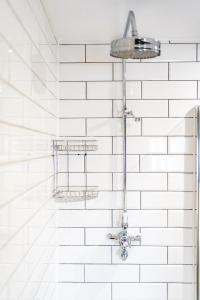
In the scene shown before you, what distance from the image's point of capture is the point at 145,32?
5.10 ft

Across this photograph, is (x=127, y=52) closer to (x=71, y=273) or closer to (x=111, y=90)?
(x=111, y=90)

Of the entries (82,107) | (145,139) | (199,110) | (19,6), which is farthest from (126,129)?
(19,6)

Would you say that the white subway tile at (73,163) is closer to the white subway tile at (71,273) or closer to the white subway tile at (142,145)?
the white subway tile at (142,145)

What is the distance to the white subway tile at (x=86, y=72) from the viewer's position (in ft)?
5.51

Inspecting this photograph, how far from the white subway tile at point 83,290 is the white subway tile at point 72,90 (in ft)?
3.02

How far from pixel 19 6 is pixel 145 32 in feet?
2.52

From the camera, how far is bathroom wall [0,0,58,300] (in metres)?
0.80

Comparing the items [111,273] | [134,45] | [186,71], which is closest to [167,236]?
[111,273]

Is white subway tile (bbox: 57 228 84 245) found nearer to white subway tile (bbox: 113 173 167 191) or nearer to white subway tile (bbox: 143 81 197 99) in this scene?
white subway tile (bbox: 113 173 167 191)

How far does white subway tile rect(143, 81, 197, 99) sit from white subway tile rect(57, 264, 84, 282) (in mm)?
901

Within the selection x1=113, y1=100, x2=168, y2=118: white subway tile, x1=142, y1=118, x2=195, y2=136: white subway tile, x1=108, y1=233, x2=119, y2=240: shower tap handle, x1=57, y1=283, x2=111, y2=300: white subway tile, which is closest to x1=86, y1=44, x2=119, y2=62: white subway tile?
x1=113, y1=100, x2=168, y2=118: white subway tile

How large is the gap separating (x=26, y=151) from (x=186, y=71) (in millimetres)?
→ 992

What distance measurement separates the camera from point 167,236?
1.69m

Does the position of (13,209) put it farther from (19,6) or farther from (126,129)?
(126,129)
